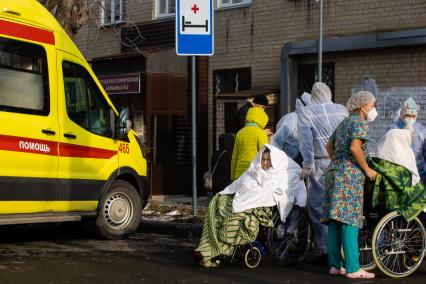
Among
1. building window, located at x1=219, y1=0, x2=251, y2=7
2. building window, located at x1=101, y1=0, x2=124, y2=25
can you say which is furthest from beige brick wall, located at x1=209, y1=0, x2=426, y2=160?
building window, located at x1=101, y1=0, x2=124, y2=25

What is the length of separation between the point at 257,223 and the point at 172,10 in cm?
1070

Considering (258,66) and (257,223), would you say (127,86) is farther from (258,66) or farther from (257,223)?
(257,223)

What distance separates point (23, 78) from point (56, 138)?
2.62ft

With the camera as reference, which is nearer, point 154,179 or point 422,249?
point 422,249

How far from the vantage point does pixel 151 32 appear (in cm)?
1881

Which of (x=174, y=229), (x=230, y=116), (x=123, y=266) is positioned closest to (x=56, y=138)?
(x=123, y=266)

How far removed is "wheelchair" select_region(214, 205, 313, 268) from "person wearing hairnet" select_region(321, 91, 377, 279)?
0.78 meters

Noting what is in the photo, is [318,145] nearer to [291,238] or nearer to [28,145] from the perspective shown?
[291,238]

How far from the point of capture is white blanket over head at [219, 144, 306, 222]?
8.64m

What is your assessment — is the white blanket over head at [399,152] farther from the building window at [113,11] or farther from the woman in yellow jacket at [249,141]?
the building window at [113,11]

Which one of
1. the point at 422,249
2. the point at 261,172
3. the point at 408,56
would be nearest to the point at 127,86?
the point at 408,56

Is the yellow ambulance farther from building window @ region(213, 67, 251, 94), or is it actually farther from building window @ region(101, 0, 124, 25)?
building window @ region(101, 0, 124, 25)

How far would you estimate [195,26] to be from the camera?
468 inches

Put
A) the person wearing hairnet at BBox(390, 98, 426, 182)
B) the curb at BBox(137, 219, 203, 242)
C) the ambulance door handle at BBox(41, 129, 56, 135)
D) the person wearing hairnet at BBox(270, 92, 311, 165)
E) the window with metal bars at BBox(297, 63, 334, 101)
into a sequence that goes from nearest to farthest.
→ the person wearing hairnet at BBox(390, 98, 426, 182) < the person wearing hairnet at BBox(270, 92, 311, 165) < the ambulance door handle at BBox(41, 129, 56, 135) < the curb at BBox(137, 219, 203, 242) < the window with metal bars at BBox(297, 63, 334, 101)
